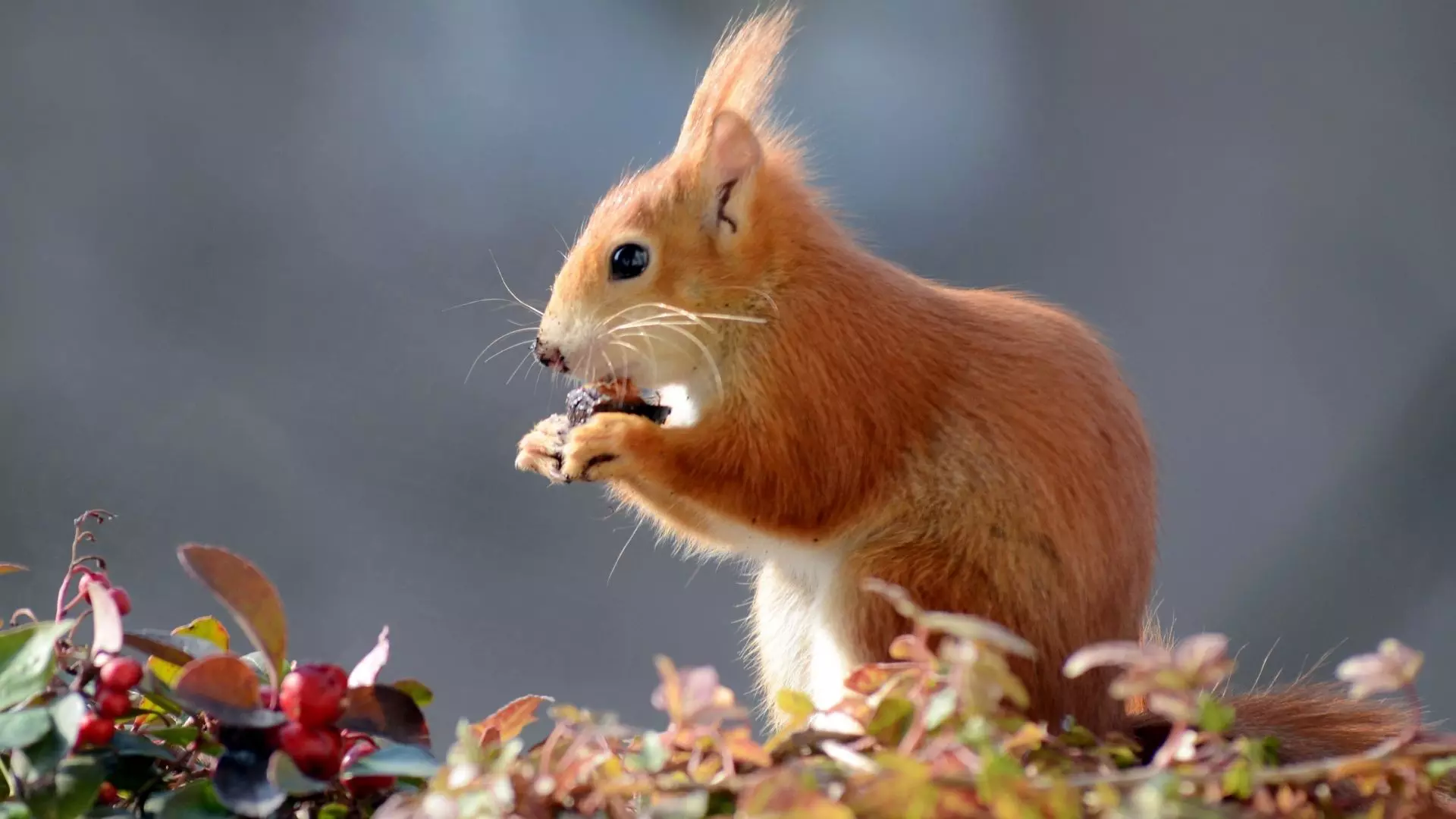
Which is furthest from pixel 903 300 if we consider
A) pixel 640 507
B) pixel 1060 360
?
pixel 640 507

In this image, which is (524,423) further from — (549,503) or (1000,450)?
(1000,450)

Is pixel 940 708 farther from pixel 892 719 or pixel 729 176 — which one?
pixel 729 176

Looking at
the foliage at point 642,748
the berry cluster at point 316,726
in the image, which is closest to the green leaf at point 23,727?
the foliage at point 642,748

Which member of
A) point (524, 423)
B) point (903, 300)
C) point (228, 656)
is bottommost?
point (228, 656)

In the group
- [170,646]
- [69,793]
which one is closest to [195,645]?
[170,646]

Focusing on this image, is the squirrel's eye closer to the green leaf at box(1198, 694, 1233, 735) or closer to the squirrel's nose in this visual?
the squirrel's nose

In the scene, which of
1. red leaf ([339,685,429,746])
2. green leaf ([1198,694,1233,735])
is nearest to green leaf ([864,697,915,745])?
green leaf ([1198,694,1233,735])
